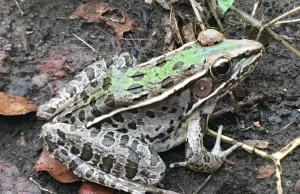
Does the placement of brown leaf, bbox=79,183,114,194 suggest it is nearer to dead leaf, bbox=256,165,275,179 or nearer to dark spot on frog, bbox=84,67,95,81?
dark spot on frog, bbox=84,67,95,81

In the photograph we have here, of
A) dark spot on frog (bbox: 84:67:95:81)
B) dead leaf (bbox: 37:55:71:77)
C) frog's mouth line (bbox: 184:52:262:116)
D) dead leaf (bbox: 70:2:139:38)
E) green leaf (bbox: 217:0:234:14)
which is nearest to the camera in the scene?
frog's mouth line (bbox: 184:52:262:116)

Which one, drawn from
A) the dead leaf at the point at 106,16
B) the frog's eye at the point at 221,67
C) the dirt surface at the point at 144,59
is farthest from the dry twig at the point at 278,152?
the dead leaf at the point at 106,16

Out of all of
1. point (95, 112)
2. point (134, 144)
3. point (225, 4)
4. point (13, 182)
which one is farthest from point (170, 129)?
point (13, 182)

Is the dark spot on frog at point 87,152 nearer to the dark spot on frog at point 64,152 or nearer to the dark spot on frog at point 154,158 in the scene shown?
the dark spot on frog at point 64,152

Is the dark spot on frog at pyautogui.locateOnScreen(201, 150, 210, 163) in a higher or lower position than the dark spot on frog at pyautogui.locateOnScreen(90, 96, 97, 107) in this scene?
lower

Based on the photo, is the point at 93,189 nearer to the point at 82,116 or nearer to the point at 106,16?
the point at 82,116

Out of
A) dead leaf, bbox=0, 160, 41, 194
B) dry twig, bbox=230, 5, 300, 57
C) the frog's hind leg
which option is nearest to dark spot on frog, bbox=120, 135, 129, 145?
the frog's hind leg
